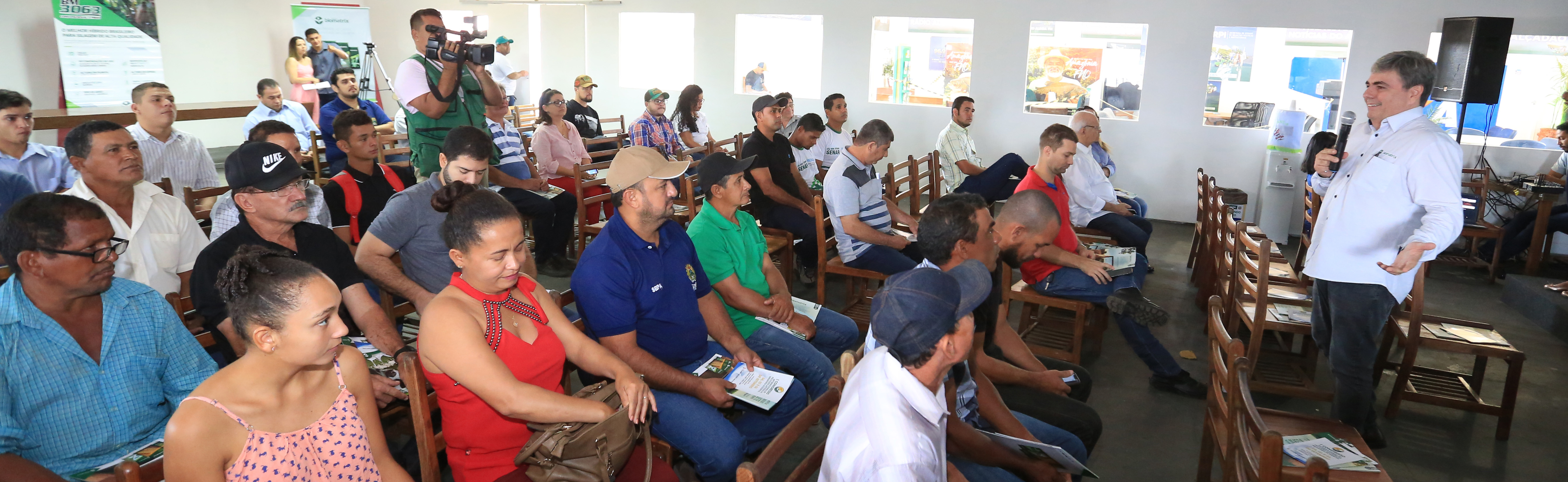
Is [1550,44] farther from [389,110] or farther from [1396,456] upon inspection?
[389,110]

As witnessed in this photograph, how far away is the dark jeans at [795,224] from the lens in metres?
4.95

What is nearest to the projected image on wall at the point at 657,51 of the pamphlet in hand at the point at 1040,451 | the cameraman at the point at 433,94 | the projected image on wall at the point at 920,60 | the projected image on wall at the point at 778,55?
the projected image on wall at the point at 778,55

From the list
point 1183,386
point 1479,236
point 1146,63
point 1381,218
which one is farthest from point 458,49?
point 1479,236

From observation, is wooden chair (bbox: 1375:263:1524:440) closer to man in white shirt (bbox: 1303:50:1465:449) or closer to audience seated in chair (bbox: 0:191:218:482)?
man in white shirt (bbox: 1303:50:1465:449)

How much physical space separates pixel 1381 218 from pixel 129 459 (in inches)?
144

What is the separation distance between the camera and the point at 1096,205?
207 inches

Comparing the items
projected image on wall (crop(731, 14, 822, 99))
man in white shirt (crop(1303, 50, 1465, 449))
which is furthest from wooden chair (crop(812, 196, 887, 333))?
projected image on wall (crop(731, 14, 822, 99))

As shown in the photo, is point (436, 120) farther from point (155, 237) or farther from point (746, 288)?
point (746, 288)

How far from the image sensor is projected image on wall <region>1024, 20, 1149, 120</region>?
7609 millimetres

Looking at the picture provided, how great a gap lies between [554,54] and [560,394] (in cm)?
875

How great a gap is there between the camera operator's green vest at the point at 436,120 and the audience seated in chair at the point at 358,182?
15 cm

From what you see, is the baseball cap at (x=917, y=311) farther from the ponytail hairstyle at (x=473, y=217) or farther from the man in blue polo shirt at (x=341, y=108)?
the man in blue polo shirt at (x=341, y=108)

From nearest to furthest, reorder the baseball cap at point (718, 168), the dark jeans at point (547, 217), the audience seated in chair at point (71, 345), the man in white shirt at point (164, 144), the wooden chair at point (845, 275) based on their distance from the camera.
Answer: the audience seated in chair at point (71, 345)
the baseball cap at point (718, 168)
the wooden chair at point (845, 275)
the man in white shirt at point (164, 144)
the dark jeans at point (547, 217)

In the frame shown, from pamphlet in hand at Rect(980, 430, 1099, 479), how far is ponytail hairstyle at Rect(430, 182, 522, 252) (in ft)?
4.25
